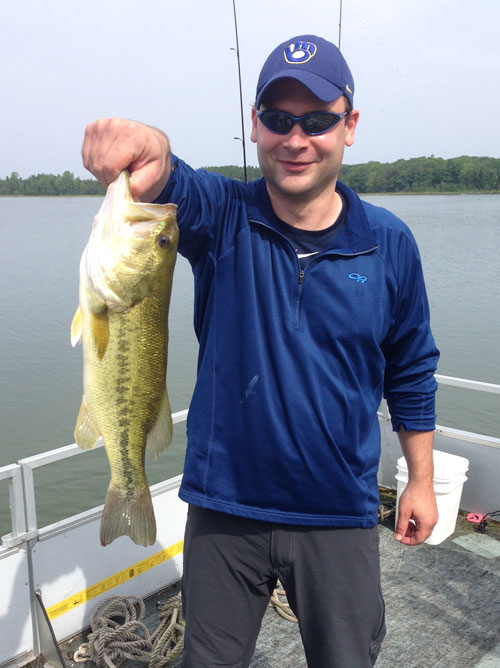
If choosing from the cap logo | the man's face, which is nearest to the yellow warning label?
the man's face

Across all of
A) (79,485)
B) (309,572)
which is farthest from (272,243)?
(79,485)

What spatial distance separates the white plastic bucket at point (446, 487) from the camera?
4273mm

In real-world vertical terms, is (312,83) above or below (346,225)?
above

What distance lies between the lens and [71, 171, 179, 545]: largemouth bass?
176 cm

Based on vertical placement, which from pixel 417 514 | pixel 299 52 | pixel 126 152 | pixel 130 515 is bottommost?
pixel 417 514

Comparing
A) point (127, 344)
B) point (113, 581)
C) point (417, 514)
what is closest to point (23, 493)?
point (113, 581)

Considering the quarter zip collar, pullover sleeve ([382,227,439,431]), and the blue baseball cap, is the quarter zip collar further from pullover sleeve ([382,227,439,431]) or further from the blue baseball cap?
the blue baseball cap

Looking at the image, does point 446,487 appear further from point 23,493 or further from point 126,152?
point 126,152

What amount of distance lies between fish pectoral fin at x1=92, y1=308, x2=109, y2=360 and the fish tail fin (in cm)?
43

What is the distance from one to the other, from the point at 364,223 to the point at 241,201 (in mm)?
413

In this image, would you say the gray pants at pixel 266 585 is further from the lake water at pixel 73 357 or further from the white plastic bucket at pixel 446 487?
the lake water at pixel 73 357

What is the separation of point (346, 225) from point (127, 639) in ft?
8.03

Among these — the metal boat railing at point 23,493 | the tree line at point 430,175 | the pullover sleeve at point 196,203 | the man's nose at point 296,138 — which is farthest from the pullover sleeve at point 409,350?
the tree line at point 430,175

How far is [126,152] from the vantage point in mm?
1562
